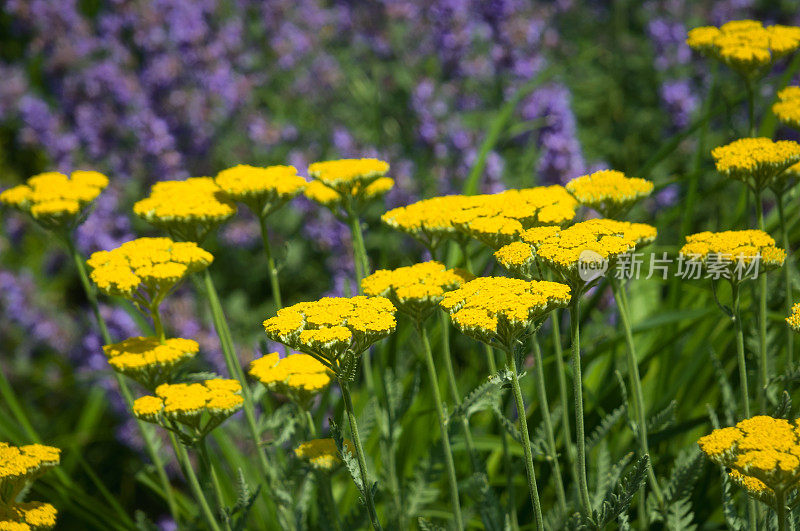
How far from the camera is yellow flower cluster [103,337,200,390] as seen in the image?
5.11 ft

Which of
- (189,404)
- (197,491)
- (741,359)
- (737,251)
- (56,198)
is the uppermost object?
(56,198)

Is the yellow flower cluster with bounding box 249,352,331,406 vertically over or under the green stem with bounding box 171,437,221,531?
over

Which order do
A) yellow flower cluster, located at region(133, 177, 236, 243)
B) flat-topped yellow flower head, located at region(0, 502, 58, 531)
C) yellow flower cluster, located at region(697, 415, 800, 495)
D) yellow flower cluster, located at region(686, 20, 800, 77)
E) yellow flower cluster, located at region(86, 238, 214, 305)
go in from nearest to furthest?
yellow flower cluster, located at region(697, 415, 800, 495), flat-topped yellow flower head, located at region(0, 502, 58, 531), yellow flower cluster, located at region(86, 238, 214, 305), yellow flower cluster, located at region(133, 177, 236, 243), yellow flower cluster, located at region(686, 20, 800, 77)

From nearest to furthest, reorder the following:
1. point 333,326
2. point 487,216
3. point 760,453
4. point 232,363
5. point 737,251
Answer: point 760,453, point 333,326, point 737,251, point 487,216, point 232,363

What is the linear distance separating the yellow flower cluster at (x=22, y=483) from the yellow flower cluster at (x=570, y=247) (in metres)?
0.92

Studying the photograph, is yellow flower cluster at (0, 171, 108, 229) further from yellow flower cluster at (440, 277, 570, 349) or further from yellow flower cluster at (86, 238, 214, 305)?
yellow flower cluster at (440, 277, 570, 349)

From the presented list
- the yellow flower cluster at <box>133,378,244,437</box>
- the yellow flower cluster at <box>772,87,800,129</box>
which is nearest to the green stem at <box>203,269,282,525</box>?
the yellow flower cluster at <box>133,378,244,437</box>

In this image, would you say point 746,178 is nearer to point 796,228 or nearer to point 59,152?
point 796,228

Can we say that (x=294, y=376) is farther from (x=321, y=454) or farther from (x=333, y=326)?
(x=333, y=326)

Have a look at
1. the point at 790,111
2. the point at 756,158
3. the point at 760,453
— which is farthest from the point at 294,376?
the point at 790,111

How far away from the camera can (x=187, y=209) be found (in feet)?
5.65

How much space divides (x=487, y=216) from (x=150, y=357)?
2.42ft

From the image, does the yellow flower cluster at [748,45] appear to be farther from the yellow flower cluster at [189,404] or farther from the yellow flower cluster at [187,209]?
the yellow flower cluster at [189,404]

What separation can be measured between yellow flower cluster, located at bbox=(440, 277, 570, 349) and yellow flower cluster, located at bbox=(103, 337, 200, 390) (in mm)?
590
